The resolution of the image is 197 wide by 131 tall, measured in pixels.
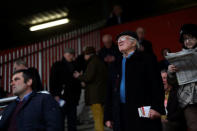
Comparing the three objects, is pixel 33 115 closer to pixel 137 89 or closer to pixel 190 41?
pixel 137 89

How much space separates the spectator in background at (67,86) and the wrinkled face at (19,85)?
160cm

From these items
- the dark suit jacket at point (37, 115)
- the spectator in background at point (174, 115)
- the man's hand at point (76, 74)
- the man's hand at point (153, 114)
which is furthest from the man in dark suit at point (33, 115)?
the man's hand at point (76, 74)

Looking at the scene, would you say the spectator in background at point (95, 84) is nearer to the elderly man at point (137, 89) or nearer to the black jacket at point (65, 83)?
the black jacket at point (65, 83)

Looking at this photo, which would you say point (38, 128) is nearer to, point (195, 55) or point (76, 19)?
point (195, 55)

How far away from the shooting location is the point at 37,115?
3396 millimetres

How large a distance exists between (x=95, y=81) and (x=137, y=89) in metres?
2.37

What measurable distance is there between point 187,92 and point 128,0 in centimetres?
1205

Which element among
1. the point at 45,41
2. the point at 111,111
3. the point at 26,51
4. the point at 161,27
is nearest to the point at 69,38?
the point at 45,41

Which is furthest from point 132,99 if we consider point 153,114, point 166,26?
point 166,26

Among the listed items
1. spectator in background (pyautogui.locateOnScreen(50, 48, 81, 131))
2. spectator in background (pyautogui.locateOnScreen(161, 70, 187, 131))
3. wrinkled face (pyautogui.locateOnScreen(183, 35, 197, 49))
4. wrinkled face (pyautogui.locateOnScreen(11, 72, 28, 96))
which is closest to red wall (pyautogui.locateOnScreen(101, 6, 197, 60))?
spectator in background (pyautogui.locateOnScreen(50, 48, 81, 131))

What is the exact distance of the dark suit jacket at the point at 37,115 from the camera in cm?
333

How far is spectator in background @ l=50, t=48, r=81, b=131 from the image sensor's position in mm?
5367

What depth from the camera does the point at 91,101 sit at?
5.50 m

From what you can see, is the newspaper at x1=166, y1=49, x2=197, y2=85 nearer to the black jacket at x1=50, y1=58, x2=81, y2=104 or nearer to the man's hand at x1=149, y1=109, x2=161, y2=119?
the man's hand at x1=149, y1=109, x2=161, y2=119
